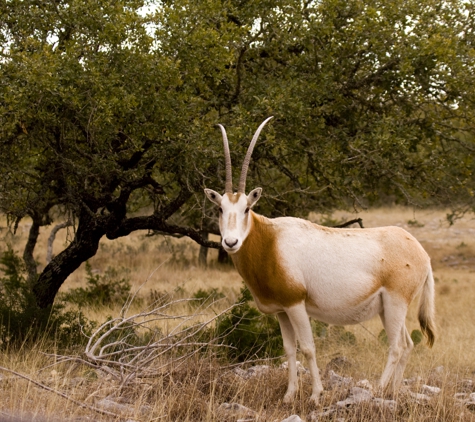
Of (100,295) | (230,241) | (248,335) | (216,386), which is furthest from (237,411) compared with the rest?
(100,295)

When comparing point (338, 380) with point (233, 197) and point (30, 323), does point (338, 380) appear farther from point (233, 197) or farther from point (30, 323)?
point (30, 323)

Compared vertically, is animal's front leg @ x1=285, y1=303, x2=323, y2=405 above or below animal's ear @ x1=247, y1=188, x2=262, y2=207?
below

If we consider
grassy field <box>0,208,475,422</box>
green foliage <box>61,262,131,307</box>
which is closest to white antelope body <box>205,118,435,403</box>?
grassy field <box>0,208,475,422</box>

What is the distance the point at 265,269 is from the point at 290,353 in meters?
0.93

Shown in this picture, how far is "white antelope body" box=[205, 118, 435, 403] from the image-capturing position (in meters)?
6.36

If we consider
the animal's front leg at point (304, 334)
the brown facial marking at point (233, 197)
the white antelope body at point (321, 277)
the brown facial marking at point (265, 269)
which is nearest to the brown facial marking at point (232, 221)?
the brown facial marking at point (233, 197)

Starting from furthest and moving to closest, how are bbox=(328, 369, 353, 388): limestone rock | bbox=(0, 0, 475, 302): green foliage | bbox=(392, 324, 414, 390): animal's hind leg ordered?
bbox=(0, 0, 475, 302): green foliage, bbox=(392, 324, 414, 390): animal's hind leg, bbox=(328, 369, 353, 388): limestone rock

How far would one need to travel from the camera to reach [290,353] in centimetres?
660

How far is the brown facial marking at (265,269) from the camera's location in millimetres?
6336

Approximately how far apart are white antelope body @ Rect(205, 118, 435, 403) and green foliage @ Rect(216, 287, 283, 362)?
198 centimetres

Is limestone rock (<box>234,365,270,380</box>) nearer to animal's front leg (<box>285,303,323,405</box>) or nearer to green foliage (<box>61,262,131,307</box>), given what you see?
animal's front leg (<box>285,303,323,405</box>)

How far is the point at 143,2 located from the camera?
9102 mm

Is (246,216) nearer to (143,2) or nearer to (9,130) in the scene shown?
(9,130)

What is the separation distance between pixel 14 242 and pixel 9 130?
17508 mm
